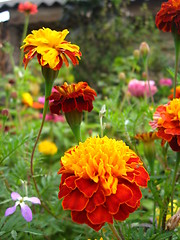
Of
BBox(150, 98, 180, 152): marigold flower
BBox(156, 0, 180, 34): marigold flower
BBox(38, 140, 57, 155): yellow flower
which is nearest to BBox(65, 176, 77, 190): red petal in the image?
BBox(150, 98, 180, 152): marigold flower

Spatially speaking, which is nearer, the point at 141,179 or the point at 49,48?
the point at 141,179

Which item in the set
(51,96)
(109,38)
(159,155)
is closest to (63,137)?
(159,155)

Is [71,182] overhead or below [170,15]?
below

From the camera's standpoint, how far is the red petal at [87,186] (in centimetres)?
35

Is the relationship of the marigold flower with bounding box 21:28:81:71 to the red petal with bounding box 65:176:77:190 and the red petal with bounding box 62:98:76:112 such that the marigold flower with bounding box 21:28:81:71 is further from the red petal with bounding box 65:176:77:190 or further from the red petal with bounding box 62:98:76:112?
the red petal with bounding box 65:176:77:190

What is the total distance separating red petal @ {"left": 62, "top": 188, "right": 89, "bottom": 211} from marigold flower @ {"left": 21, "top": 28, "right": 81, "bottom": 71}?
19 centimetres

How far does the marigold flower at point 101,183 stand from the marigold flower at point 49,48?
0.15 meters

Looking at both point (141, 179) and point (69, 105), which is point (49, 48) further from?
point (141, 179)

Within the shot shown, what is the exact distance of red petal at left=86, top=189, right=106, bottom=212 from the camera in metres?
0.35

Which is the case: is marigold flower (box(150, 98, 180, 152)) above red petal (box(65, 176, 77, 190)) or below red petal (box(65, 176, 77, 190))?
above

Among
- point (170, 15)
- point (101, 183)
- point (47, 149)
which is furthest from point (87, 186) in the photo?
point (47, 149)

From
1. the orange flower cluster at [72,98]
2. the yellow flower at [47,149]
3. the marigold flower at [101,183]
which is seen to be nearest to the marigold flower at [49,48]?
the orange flower cluster at [72,98]

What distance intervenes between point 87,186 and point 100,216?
1.3 inches

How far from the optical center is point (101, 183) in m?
0.36
